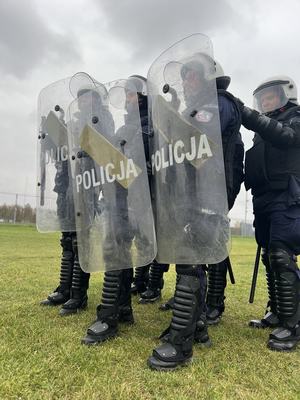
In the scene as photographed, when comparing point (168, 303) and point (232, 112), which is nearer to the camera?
point (232, 112)

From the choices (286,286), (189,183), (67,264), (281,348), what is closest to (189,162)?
(189,183)

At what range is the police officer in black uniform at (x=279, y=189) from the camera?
3.12 meters

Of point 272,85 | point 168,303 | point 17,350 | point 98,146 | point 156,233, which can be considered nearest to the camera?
point 17,350

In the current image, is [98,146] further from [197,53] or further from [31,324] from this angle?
[31,324]

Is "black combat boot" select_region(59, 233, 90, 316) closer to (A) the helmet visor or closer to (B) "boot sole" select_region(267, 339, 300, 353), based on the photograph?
(B) "boot sole" select_region(267, 339, 300, 353)

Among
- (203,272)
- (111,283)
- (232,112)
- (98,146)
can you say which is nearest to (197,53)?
(232,112)

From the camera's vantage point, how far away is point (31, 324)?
3.29 metres

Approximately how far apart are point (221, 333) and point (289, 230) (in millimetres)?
1063

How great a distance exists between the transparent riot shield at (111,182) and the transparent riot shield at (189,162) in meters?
0.14

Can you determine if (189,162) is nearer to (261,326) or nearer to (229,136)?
(229,136)

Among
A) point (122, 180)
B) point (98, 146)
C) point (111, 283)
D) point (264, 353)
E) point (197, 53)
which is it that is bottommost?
point (264, 353)

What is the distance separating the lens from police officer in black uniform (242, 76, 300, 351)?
312cm

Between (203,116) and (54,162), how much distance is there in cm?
197

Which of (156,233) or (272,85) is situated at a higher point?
(272,85)
